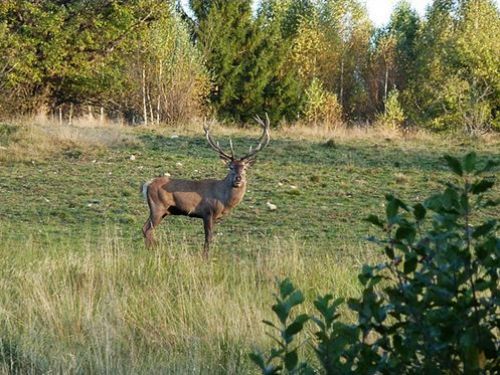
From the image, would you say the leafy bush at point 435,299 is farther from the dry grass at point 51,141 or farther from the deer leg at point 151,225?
the dry grass at point 51,141

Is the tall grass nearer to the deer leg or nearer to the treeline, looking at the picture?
the deer leg

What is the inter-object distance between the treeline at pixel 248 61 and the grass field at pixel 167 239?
9.12m

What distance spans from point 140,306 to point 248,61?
43.2 m

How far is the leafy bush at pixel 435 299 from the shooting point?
3252 millimetres

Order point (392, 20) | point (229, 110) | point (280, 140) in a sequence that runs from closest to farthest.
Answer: point (280, 140) → point (229, 110) → point (392, 20)

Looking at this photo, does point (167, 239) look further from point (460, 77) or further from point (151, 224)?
point (460, 77)

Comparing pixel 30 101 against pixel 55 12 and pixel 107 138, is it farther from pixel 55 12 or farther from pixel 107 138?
pixel 107 138

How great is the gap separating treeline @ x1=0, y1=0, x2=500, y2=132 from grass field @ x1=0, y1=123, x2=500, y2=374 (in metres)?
9.12

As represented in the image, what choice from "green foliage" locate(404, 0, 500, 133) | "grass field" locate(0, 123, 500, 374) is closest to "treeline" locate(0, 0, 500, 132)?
"green foliage" locate(404, 0, 500, 133)

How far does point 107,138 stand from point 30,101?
541 inches

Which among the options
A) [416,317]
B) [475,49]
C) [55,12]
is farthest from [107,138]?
[475,49]

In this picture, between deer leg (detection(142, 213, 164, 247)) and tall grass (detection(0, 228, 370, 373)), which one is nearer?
tall grass (detection(0, 228, 370, 373))

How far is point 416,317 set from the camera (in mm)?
3367

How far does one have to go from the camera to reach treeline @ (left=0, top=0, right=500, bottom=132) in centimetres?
3306
